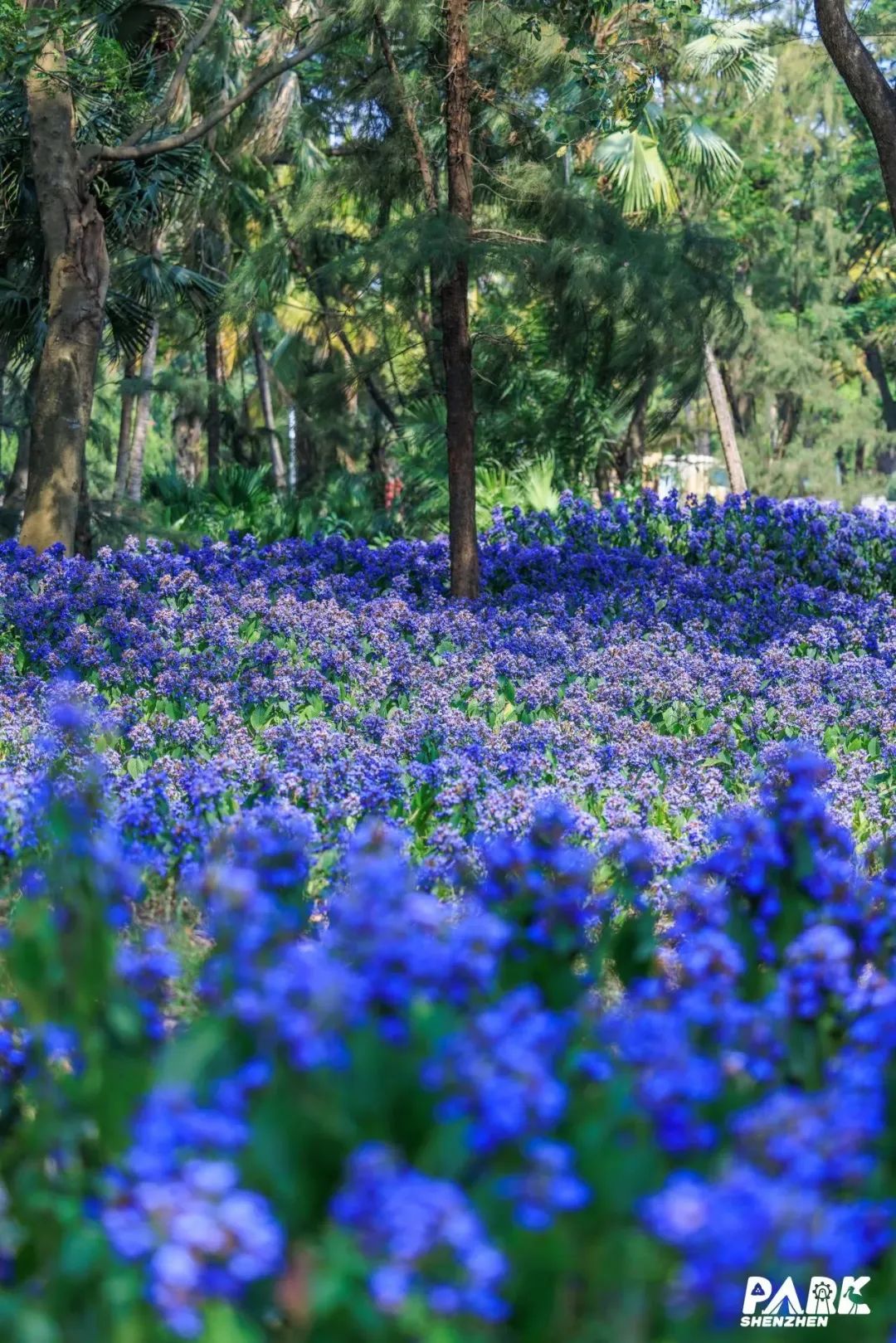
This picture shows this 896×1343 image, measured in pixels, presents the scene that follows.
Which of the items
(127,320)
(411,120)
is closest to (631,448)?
(127,320)

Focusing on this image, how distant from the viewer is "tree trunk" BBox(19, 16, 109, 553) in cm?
1077

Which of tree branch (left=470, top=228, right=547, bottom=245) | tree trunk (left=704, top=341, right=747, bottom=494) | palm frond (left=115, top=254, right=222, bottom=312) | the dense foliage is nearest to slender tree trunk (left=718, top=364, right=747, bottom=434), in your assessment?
the dense foliage

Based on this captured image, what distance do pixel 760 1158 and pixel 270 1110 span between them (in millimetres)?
612

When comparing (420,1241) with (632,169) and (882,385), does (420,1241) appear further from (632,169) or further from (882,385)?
(882,385)

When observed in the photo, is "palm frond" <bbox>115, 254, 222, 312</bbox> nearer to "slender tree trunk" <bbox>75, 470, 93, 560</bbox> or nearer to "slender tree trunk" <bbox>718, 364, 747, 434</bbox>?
"slender tree trunk" <bbox>75, 470, 93, 560</bbox>

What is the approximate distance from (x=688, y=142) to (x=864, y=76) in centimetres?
1108

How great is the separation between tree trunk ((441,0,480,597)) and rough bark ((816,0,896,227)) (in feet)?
7.46

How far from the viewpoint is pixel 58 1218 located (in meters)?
1.97

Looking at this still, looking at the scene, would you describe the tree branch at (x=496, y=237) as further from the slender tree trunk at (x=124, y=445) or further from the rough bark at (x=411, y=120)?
the slender tree trunk at (x=124, y=445)

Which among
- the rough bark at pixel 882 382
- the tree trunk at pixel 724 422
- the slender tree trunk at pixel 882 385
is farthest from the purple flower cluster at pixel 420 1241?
the rough bark at pixel 882 382

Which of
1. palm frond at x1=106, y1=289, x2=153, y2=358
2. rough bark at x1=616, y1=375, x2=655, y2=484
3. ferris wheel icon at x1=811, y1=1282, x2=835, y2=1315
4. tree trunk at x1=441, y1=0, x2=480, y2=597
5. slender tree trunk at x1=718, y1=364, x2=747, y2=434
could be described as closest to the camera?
ferris wheel icon at x1=811, y1=1282, x2=835, y2=1315

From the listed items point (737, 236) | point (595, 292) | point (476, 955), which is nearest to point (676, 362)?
point (595, 292)

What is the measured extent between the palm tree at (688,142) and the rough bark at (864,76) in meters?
4.45

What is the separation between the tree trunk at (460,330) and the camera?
385 inches
